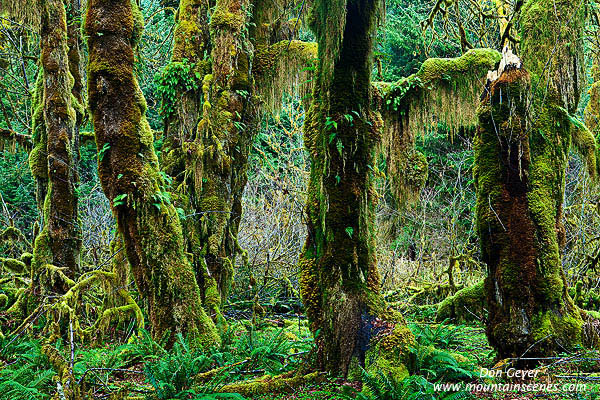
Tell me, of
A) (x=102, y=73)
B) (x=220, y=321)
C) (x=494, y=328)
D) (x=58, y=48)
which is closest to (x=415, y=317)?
(x=220, y=321)

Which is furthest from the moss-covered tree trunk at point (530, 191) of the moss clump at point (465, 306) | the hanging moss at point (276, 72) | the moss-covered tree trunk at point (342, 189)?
the hanging moss at point (276, 72)

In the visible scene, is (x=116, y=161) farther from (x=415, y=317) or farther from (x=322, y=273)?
(x=415, y=317)

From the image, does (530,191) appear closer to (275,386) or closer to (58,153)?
(275,386)

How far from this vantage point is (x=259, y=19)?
9422mm

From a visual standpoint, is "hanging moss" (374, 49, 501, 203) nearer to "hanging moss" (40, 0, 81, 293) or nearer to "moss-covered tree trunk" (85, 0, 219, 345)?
"moss-covered tree trunk" (85, 0, 219, 345)

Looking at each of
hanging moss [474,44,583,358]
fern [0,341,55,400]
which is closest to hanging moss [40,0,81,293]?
fern [0,341,55,400]

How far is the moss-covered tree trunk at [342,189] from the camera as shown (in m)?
4.76

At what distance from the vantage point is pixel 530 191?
5305 millimetres

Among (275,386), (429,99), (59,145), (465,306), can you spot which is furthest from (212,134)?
(465,306)

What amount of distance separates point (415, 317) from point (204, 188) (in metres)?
5.94

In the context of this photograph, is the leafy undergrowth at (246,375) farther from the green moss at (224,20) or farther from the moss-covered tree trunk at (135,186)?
the green moss at (224,20)

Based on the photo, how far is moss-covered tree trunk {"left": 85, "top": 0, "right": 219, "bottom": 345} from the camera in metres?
5.66

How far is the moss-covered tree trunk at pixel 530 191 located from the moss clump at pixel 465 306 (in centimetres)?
307

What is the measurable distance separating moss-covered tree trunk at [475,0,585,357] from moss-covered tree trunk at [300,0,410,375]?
129cm
